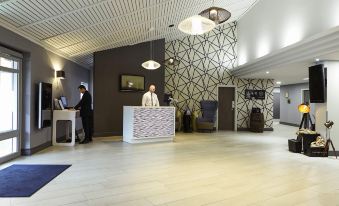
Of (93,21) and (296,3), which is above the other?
(296,3)

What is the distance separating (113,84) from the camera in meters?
8.75

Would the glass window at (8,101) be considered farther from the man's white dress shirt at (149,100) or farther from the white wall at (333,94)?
the white wall at (333,94)

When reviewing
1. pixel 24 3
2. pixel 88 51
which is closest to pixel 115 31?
pixel 88 51

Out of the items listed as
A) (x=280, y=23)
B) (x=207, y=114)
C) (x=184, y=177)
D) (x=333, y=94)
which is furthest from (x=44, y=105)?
(x=280, y=23)

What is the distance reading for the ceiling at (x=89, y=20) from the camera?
4.47 metres

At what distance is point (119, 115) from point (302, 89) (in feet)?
31.3

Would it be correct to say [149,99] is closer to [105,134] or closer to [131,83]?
[131,83]

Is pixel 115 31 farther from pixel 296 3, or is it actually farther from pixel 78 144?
pixel 296 3

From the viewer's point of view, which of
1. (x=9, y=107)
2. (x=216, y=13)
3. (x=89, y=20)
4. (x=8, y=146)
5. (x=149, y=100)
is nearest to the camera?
(x=216, y=13)

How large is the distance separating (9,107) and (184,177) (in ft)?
13.2

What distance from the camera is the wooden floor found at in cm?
319

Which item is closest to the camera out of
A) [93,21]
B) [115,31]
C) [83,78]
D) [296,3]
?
[93,21]

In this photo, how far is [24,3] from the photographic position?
4.08 metres

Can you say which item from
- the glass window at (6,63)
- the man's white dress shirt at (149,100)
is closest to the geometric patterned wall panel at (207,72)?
the man's white dress shirt at (149,100)
